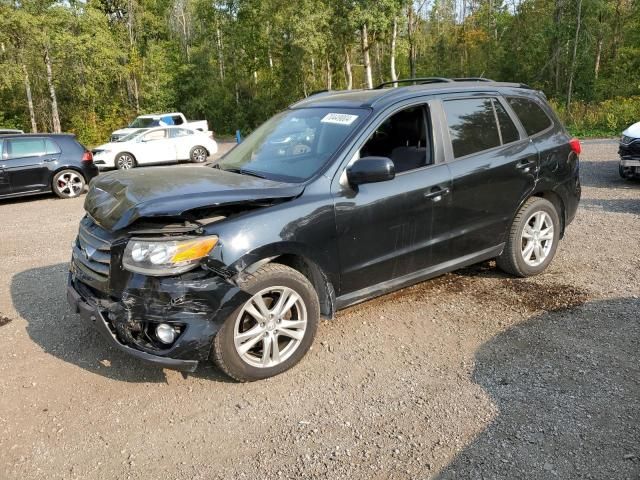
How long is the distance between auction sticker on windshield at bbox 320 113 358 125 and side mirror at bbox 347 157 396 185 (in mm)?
514

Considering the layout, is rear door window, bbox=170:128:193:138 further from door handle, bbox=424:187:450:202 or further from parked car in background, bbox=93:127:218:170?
door handle, bbox=424:187:450:202

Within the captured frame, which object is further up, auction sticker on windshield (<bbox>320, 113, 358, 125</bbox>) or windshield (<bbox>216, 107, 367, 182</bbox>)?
auction sticker on windshield (<bbox>320, 113, 358, 125</bbox>)

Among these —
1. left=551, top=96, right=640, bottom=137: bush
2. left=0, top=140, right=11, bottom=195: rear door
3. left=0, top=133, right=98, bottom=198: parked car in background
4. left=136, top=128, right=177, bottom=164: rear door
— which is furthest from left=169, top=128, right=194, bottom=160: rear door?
left=551, top=96, right=640, bottom=137: bush

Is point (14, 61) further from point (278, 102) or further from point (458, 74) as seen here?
point (458, 74)

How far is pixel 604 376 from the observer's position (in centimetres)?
341

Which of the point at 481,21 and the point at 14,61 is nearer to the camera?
the point at 14,61

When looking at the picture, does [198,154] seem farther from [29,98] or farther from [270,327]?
[270,327]

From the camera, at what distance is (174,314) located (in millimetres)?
3100

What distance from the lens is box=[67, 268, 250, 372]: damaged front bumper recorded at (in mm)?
3098

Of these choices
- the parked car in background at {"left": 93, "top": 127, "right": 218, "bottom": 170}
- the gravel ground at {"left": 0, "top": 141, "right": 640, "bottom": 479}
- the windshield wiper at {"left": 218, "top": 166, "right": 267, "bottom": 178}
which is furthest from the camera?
the parked car in background at {"left": 93, "top": 127, "right": 218, "bottom": 170}

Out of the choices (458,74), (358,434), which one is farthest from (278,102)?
(358,434)

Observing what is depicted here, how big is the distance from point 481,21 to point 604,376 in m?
52.2

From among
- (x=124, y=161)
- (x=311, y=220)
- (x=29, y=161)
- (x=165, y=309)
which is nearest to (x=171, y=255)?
(x=165, y=309)

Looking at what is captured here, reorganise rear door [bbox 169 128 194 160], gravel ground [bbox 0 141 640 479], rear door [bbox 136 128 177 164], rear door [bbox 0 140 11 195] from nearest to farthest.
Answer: gravel ground [bbox 0 141 640 479] → rear door [bbox 0 140 11 195] → rear door [bbox 136 128 177 164] → rear door [bbox 169 128 194 160]
